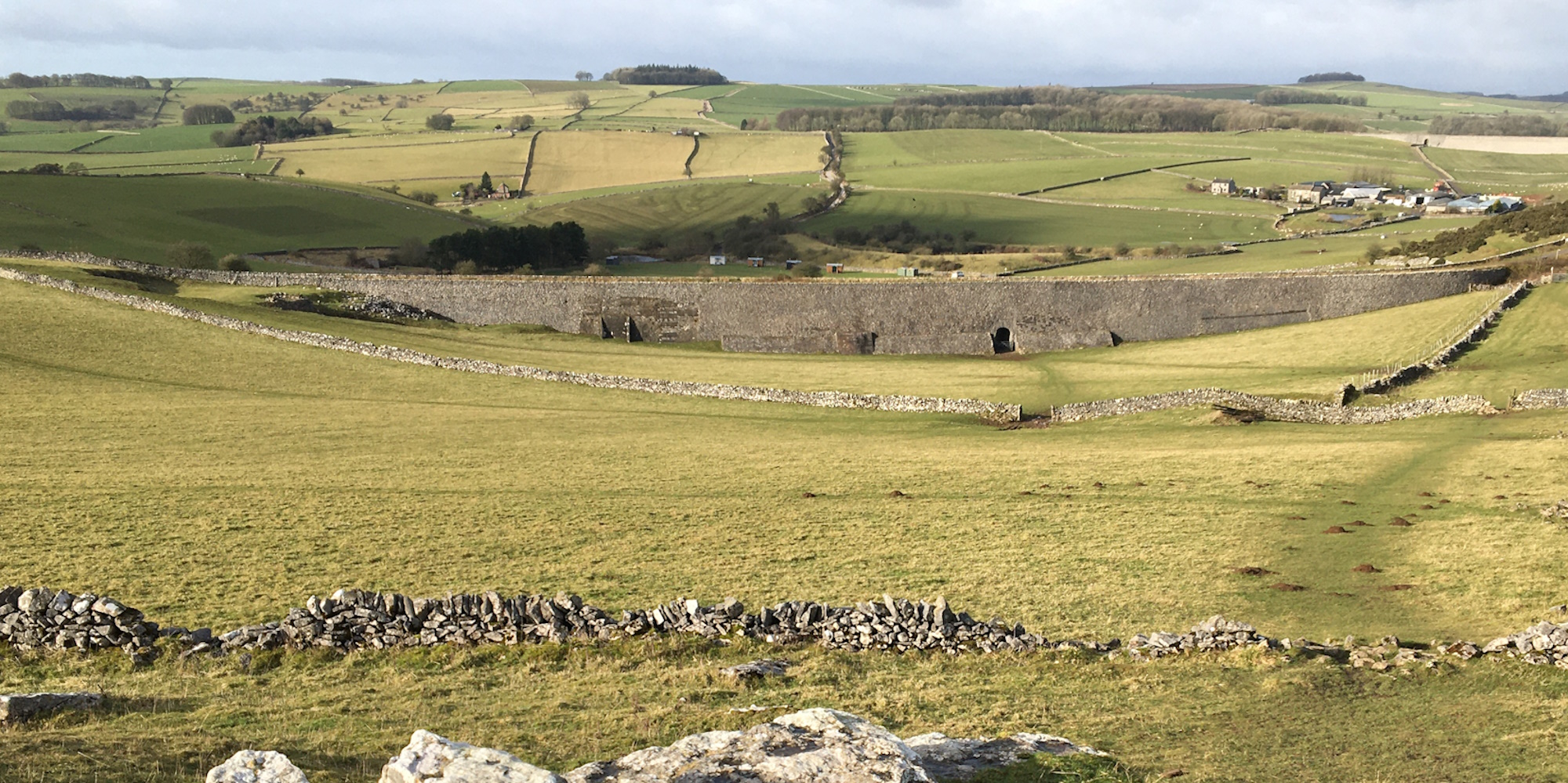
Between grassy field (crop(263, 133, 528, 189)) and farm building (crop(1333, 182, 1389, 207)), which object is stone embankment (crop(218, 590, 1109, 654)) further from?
grassy field (crop(263, 133, 528, 189))

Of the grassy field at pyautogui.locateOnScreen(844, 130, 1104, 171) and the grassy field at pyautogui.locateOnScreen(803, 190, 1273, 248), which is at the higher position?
the grassy field at pyautogui.locateOnScreen(844, 130, 1104, 171)

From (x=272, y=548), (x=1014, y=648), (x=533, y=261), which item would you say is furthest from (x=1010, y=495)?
(x=533, y=261)

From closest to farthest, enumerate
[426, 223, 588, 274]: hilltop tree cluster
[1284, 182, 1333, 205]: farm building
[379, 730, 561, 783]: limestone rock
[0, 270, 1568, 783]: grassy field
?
[379, 730, 561, 783]: limestone rock, [0, 270, 1568, 783]: grassy field, [426, 223, 588, 274]: hilltop tree cluster, [1284, 182, 1333, 205]: farm building

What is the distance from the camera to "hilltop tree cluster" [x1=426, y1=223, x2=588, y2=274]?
88.9 m

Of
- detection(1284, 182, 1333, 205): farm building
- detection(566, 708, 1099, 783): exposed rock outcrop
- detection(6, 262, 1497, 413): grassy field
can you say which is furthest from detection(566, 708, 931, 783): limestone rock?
detection(1284, 182, 1333, 205): farm building

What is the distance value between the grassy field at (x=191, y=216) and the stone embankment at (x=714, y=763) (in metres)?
80.7

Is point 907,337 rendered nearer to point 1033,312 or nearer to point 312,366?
point 1033,312

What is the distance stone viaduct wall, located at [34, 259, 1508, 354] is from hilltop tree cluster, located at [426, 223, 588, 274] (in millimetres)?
18680

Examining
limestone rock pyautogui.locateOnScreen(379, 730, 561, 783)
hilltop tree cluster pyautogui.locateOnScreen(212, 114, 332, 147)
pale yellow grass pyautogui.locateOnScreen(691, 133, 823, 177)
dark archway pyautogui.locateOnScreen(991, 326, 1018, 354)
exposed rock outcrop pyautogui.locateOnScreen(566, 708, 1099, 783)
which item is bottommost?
dark archway pyautogui.locateOnScreen(991, 326, 1018, 354)

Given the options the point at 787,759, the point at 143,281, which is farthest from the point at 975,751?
the point at 143,281

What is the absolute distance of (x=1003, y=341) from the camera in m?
66.9

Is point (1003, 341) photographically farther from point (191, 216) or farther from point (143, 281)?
Result: point (191, 216)

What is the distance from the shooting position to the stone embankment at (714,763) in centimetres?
823

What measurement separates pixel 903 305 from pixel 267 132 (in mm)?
141040
